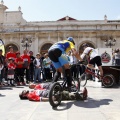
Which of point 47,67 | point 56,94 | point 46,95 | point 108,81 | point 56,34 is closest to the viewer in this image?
point 56,94

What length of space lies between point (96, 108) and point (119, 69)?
5.47 m

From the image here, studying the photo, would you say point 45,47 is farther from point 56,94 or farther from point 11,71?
point 56,94

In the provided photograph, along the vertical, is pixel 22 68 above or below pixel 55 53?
below

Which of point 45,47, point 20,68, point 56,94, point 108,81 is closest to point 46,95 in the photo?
point 56,94

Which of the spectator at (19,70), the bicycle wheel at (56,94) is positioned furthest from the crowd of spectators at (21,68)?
the bicycle wheel at (56,94)

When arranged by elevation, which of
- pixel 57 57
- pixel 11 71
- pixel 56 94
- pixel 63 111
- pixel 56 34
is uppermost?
pixel 56 34

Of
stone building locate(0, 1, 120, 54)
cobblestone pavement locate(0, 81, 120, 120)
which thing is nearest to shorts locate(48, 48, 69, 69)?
cobblestone pavement locate(0, 81, 120, 120)

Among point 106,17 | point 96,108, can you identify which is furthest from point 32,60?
point 106,17

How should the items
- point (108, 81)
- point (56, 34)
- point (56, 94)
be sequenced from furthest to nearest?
1. point (56, 34)
2. point (108, 81)
3. point (56, 94)

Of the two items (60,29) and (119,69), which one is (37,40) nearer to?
(60,29)

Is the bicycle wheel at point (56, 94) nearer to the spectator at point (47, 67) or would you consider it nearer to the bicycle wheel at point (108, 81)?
the bicycle wheel at point (108, 81)

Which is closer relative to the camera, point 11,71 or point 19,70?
point 11,71

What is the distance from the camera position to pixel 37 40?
3412cm

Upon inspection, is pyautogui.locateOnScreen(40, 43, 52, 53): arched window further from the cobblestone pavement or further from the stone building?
the cobblestone pavement
